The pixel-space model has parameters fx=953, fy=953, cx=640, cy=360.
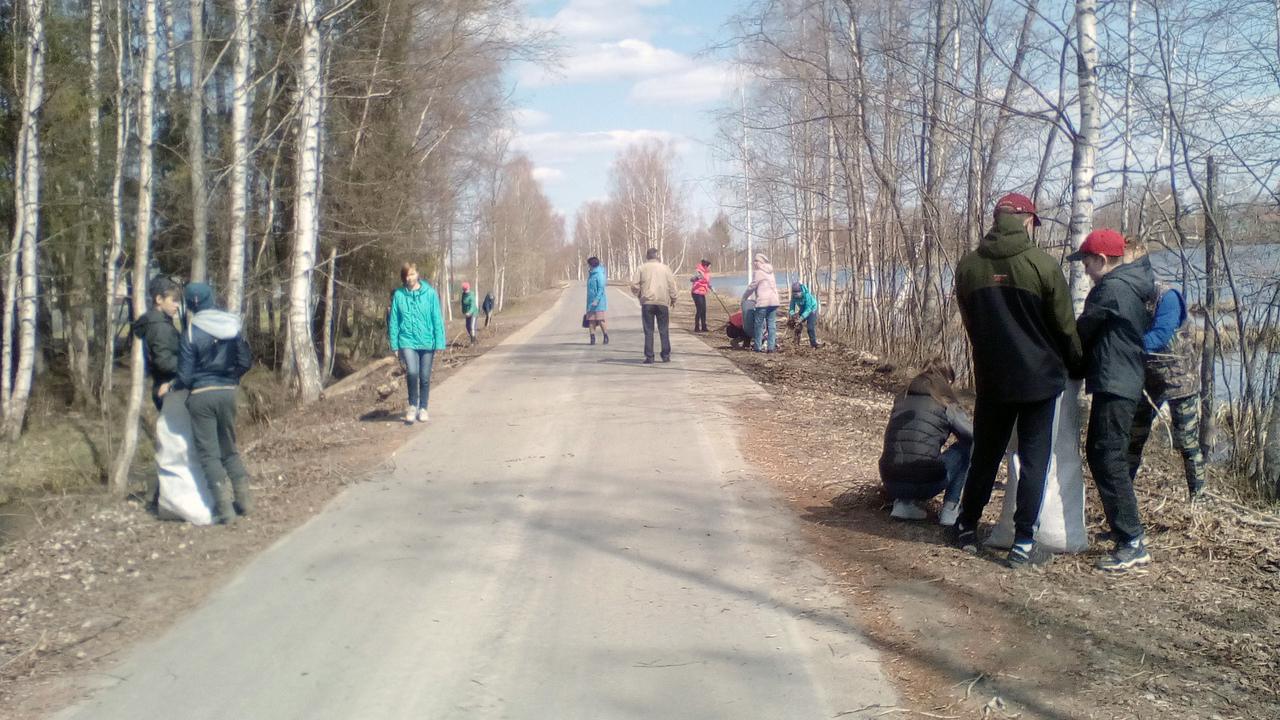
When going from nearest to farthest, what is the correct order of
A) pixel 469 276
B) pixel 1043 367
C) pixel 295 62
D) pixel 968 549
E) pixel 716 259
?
pixel 1043 367
pixel 968 549
pixel 295 62
pixel 469 276
pixel 716 259

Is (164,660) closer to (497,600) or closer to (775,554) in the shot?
(497,600)

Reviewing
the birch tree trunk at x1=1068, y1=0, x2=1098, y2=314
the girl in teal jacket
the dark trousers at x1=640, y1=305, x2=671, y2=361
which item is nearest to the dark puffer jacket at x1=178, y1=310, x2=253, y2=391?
the girl in teal jacket

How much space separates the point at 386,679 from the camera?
164 inches

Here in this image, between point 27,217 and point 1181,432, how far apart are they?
Result: 16.0 meters

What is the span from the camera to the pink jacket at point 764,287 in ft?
54.7

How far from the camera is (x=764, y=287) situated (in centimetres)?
1719

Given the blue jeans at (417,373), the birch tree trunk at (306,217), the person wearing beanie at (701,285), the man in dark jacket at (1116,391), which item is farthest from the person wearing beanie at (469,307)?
the man in dark jacket at (1116,391)

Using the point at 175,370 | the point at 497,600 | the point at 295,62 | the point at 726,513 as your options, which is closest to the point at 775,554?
the point at 726,513

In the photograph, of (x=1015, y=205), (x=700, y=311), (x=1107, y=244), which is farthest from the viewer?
(x=700, y=311)

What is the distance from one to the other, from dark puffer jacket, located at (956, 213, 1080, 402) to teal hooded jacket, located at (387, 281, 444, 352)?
20.8 ft

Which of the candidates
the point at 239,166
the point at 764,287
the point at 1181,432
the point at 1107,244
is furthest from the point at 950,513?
the point at 239,166

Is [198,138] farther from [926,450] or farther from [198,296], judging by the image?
[926,450]

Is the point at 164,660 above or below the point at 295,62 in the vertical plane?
below

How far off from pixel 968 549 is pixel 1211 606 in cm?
125
